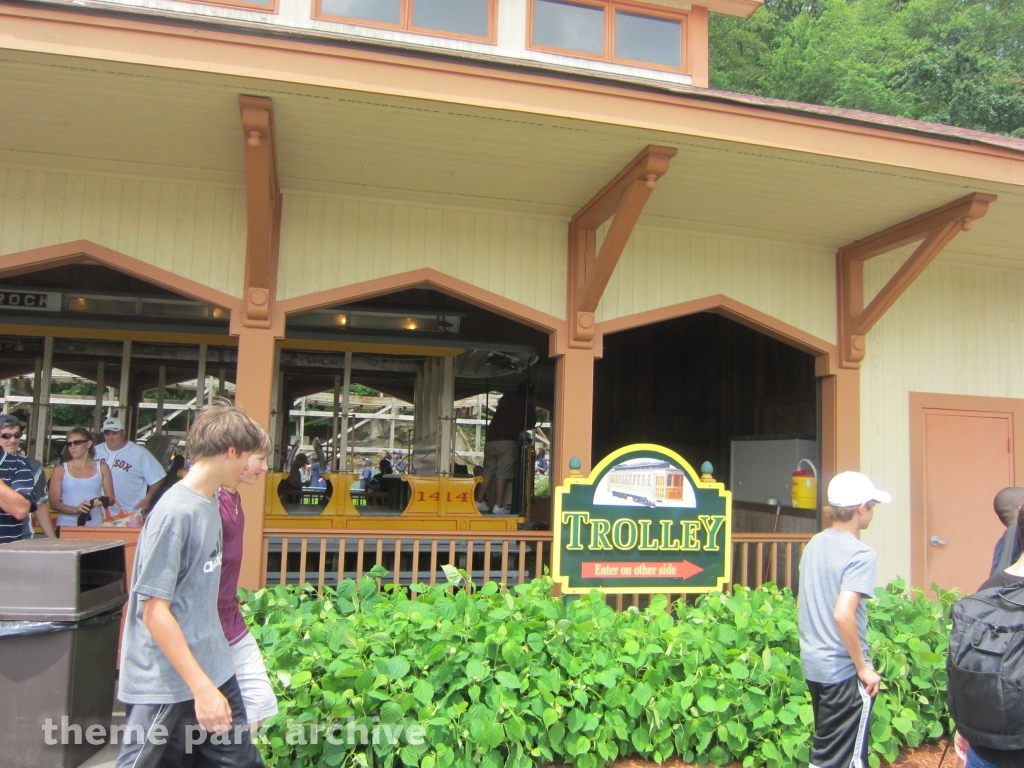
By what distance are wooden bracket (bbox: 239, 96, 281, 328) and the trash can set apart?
2750 millimetres

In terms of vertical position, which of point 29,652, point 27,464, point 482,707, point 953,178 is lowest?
point 482,707

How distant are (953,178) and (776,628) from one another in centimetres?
352

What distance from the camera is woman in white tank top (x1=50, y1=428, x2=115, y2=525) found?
605 centimetres

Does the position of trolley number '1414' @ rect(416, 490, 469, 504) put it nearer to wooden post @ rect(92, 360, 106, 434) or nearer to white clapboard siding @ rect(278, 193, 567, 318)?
white clapboard siding @ rect(278, 193, 567, 318)

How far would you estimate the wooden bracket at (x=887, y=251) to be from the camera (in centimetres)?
636

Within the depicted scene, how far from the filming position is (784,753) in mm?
4109

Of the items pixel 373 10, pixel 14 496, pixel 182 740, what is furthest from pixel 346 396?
pixel 182 740

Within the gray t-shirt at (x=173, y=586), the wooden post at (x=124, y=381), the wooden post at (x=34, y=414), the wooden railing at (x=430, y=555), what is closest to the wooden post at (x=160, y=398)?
the wooden post at (x=124, y=381)

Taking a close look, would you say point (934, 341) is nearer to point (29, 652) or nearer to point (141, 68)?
point (141, 68)

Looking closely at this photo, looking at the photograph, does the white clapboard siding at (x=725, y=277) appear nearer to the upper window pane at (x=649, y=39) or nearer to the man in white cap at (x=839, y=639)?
the upper window pane at (x=649, y=39)

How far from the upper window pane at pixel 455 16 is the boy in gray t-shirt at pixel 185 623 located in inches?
194

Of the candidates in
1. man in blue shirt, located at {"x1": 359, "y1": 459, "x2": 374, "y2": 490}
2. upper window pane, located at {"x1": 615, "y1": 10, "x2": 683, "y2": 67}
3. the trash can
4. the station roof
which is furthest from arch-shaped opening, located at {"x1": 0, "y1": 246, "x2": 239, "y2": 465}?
the trash can

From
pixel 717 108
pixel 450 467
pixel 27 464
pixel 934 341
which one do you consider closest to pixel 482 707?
pixel 27 464

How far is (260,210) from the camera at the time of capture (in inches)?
222
